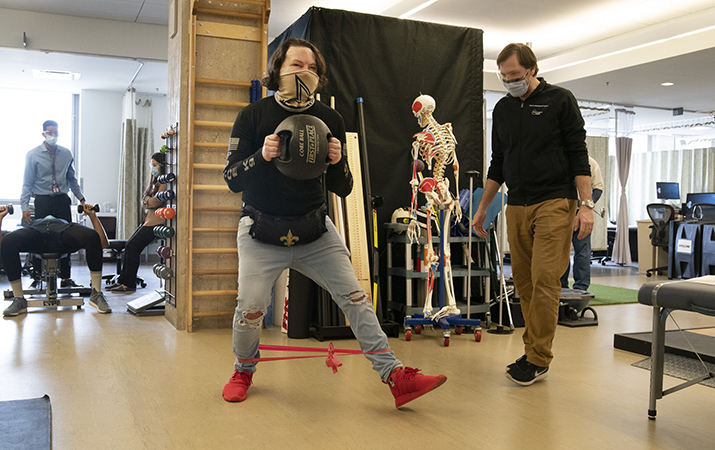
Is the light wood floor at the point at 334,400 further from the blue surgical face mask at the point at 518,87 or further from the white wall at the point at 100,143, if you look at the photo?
the white wall at the point at 100,143

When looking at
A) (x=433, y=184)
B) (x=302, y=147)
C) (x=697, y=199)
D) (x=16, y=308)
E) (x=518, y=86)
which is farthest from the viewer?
(x=697, y=199)

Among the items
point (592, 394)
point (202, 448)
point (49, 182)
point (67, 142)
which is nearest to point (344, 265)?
point (202, 448)

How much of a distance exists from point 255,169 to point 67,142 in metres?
11.0

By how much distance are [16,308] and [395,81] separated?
3868mm

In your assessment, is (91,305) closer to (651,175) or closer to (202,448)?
(202,448)

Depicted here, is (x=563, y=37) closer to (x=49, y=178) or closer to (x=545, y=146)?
(x=545, y=146)

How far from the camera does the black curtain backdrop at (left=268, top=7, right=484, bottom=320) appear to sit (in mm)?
4957

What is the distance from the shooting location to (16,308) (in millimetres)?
5355

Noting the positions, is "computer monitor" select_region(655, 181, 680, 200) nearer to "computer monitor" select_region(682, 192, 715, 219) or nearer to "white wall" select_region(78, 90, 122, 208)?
"computer monitor" select_region(682, 192, 715, 219)

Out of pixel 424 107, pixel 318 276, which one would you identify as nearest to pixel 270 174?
pixel 318 276

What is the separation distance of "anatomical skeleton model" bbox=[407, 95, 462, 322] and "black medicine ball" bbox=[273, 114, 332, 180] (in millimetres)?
2023

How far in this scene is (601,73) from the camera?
9.74 m

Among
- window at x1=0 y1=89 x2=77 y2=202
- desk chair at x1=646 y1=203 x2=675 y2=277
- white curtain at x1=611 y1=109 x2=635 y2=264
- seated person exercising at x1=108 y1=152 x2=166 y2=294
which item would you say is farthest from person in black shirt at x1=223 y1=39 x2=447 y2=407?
window at x1=0 y1=89 x2=77 y2=202

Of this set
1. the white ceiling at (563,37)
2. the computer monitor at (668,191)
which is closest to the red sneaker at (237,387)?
the white ceiling at (563,37)
